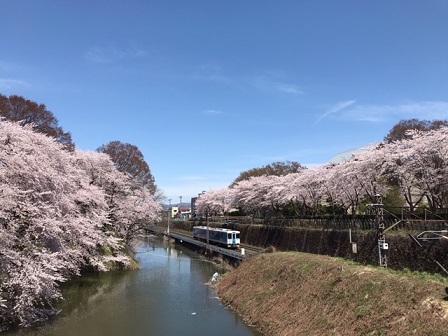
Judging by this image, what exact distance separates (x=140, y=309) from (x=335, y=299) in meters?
10.7

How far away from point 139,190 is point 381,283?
1318 inches

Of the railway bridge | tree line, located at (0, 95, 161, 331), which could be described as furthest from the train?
tree line, located at (0, 95, 161, 331)

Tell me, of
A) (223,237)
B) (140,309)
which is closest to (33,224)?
(140,309)

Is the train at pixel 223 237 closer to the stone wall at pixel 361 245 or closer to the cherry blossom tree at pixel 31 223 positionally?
the stone wall at pixel 361 245

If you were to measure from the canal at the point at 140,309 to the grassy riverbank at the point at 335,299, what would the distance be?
1.60 metres

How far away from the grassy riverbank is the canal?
1600 mm

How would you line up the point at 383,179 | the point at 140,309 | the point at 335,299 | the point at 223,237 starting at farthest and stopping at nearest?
1. the point at 223,237
2. the point at 383,179
3. the point at 140,309
4. the point at 335,299

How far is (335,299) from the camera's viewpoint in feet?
47.9

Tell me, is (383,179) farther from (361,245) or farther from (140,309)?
(140,309)

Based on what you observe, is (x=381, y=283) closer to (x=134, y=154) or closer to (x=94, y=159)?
(x=94, y=159)

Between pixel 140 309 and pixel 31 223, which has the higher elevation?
pixel 31 223

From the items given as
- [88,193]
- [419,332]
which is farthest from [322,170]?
[419,332]

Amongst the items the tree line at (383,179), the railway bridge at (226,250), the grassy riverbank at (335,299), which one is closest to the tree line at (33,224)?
the grassy riverbank at (335,299)

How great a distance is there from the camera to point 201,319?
1825 centimetres
